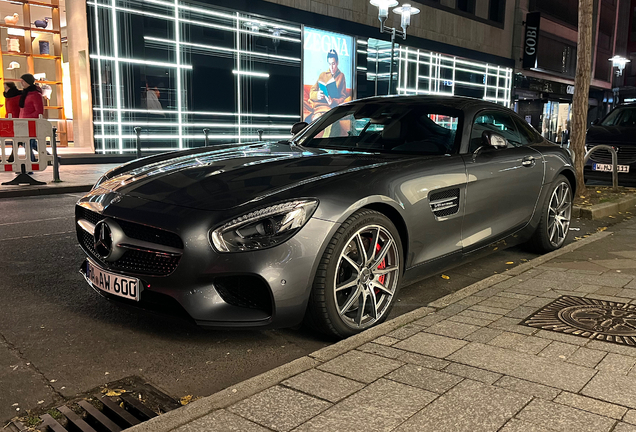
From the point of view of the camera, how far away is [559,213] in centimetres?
557

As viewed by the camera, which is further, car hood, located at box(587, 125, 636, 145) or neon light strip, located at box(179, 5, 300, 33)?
neon light strip, located at box(179, 5, 300, 33)

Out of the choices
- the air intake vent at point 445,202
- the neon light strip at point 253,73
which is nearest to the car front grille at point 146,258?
the air intake vent at point 445,202

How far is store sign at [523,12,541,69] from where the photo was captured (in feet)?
98.2

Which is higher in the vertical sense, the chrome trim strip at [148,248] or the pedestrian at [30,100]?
the pedestrian at [30,100]

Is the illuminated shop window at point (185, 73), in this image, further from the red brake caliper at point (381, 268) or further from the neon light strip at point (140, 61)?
the red brake caliper at point (381, 268)

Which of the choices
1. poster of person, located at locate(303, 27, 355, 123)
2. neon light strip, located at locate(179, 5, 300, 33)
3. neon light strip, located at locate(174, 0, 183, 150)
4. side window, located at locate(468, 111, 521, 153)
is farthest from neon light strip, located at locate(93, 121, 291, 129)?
side window, located at locate(468, 111, 521, 153)

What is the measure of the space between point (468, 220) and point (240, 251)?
196cm

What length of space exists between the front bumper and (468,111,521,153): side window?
6.39 feet

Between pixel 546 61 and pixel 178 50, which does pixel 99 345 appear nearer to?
pixel 178 50

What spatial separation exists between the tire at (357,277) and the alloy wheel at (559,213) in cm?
259

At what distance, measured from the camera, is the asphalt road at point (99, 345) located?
2.68 m

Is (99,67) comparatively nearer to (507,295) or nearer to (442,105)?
(442,105)

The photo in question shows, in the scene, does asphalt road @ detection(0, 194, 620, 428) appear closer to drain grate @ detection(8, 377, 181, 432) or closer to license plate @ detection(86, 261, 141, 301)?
drain grate @ detection(8, 377, 181, 432)

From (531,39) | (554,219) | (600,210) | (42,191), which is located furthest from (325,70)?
(531,39)
